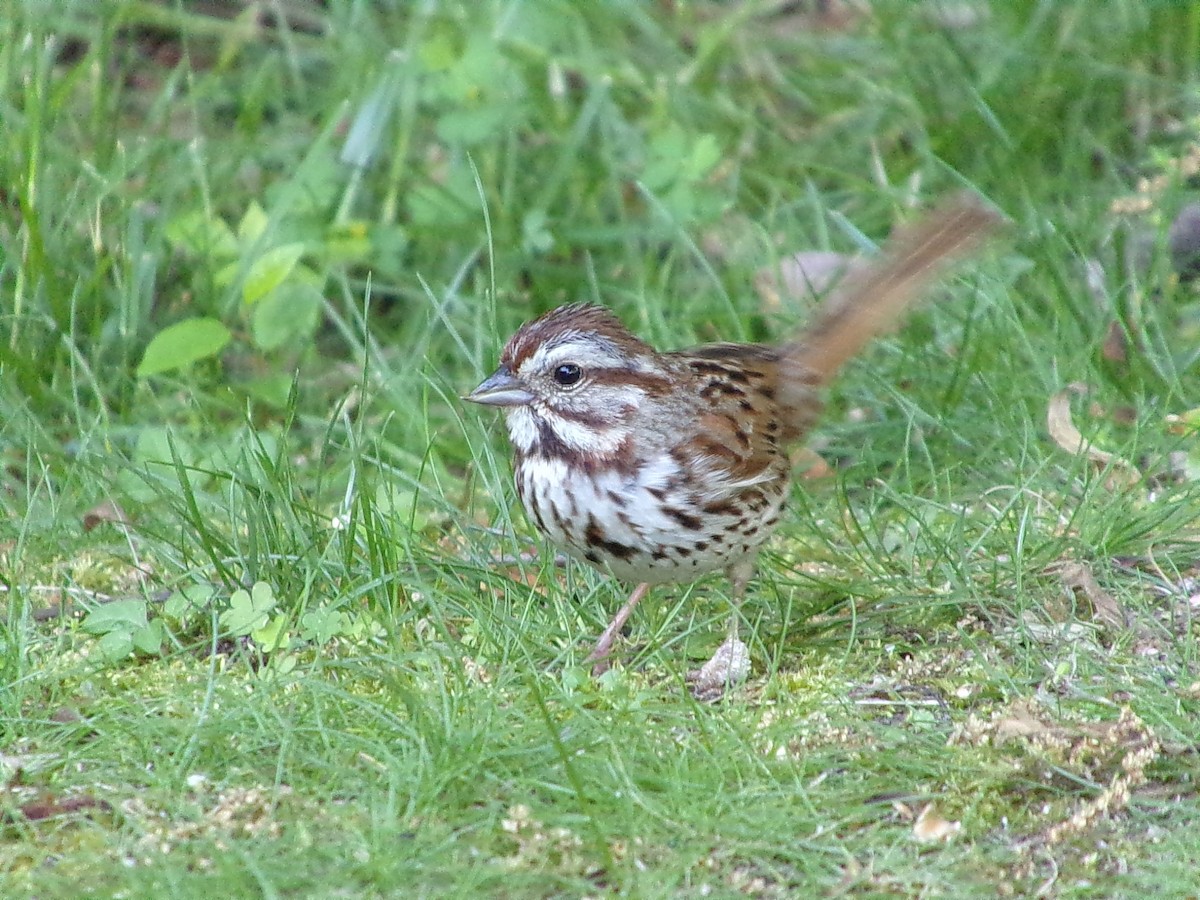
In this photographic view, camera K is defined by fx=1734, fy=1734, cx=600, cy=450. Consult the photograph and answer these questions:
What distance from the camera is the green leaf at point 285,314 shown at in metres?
5.32

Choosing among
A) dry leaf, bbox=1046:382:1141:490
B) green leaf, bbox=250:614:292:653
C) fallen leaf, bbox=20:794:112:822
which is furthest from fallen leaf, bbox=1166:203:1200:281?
fallen leaf, bbox=20:794:112:822

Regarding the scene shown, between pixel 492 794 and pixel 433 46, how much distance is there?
362 centimetres

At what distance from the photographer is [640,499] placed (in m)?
3.73

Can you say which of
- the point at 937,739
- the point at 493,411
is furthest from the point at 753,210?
the point at 937,739

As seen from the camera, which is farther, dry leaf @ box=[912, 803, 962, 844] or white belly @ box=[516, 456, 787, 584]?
white belly @ box=[516, 456, 787, 584]

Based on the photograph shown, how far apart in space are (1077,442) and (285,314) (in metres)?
2.41

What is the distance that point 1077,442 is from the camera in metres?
4.52

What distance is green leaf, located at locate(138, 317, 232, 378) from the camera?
494cm

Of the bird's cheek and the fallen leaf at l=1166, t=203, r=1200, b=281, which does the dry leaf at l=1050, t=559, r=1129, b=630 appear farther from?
the fallen leaf at l=1166, t=203, r=1200, b=281

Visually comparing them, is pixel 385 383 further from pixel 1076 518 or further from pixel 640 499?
pixel 1076 518

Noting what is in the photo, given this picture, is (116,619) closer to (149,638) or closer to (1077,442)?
(149,638)

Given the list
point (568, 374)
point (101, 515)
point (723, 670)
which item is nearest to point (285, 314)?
point (101, 515)

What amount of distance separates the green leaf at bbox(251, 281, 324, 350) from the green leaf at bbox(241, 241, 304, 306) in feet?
0.28

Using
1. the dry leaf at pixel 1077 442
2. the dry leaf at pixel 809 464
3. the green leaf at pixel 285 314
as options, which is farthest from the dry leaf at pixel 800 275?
the green leaf at pixel 285 314
